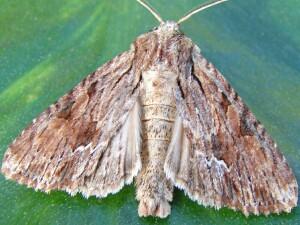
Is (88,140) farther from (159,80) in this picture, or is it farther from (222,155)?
(222,155)

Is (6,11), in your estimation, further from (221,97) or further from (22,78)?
(221,97)

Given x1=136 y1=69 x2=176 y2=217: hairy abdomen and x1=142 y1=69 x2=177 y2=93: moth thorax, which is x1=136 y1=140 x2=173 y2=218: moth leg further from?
x1=142 y1=69 x2=177 y2=93: moth thorax

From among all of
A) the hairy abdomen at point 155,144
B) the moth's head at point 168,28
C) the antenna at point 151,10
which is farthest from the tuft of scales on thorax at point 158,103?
the antenna at point 151,10

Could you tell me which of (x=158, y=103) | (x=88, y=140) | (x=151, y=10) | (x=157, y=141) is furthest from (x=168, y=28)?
(x=88, y=140)

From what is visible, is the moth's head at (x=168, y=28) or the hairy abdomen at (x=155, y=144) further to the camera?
the moth's head at (x=168, y=28)

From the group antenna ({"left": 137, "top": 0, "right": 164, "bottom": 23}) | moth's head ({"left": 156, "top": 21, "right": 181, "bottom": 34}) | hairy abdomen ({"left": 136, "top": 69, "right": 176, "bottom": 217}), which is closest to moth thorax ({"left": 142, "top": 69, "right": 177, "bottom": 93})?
hairy abdomen ({"left": 136, "top": 69, "right": 176, "bottom": 217})

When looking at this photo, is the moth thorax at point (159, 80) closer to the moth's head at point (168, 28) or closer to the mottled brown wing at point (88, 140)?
the mottled brown wing at point (88, 140)
